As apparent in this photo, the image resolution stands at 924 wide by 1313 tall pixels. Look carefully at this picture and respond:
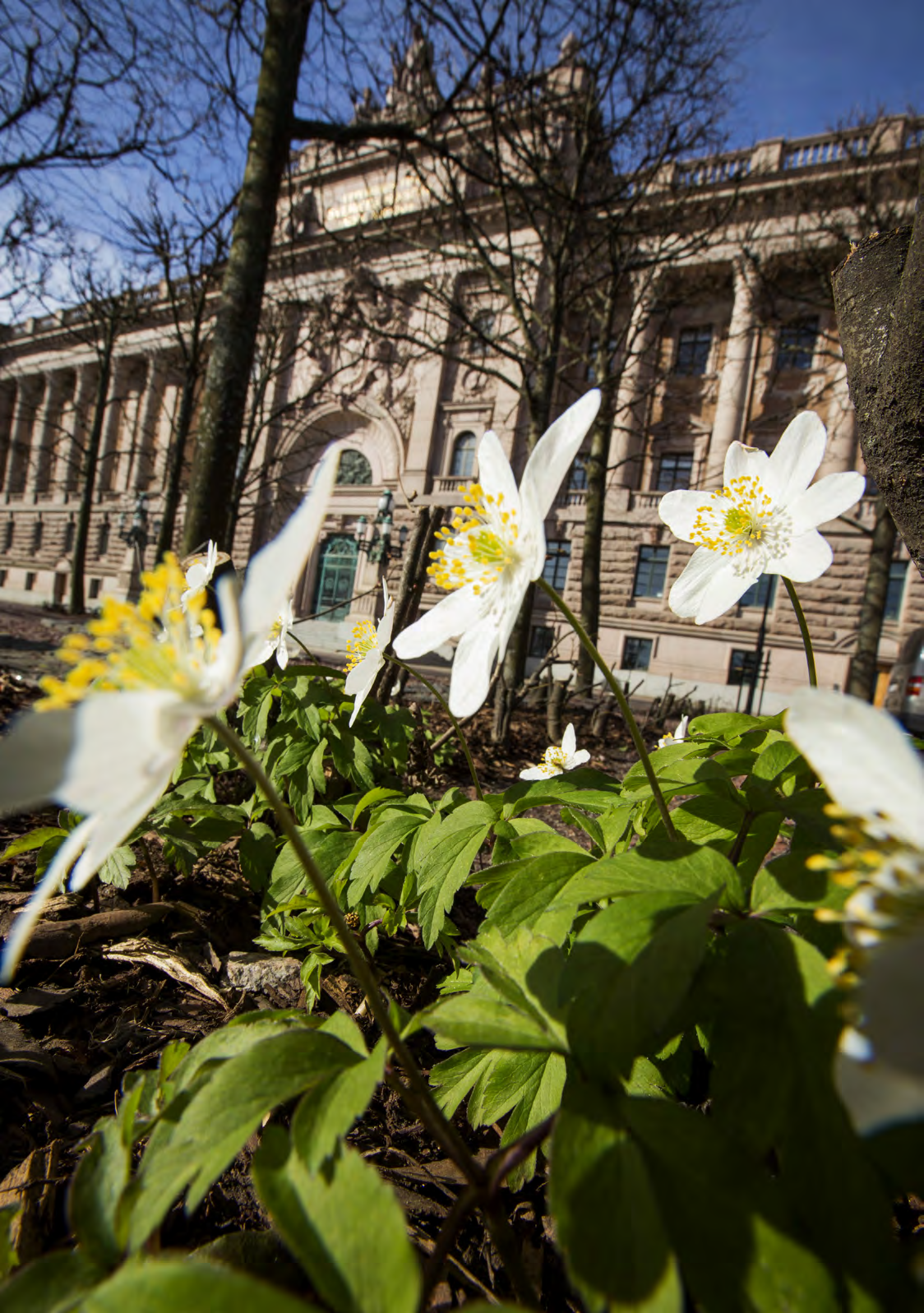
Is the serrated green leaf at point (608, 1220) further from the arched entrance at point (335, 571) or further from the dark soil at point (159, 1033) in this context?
the arched entrance at point (335, 571)

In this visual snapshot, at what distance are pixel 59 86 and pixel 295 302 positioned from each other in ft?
14.3

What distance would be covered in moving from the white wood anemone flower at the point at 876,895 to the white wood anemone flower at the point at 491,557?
42 centimetres

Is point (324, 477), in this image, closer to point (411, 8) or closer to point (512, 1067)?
point (512, 1067)

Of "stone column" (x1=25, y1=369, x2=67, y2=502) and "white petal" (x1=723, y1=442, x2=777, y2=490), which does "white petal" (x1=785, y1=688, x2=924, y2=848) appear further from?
"stone column" (x1=25, y1=369, x2=67, y2=502)

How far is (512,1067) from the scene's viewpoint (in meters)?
1.10

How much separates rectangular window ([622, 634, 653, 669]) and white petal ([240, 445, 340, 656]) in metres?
20.3

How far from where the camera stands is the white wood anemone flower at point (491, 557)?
96 cm

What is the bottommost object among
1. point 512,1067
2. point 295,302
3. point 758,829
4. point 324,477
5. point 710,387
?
point 512,1067

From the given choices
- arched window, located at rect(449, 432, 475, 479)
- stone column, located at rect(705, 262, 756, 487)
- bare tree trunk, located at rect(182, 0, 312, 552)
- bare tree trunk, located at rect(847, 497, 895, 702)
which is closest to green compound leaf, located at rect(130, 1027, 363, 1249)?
bare tree trunk, located at rect(182, 0, 312, 552)

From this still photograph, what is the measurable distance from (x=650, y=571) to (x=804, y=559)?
2074 cm

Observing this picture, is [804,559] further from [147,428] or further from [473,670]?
[147,428]

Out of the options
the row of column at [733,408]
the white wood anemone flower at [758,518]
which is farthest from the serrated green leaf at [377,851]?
the row of column at [733,408]

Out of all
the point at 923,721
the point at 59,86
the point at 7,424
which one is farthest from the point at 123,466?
the point at 923,721

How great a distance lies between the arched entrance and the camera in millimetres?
27344
